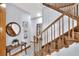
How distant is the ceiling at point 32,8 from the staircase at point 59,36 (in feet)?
0.43

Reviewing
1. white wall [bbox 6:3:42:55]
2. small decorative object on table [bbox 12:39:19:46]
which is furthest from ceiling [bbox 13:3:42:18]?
small decorative object on table [bbox 12:39:19:46]

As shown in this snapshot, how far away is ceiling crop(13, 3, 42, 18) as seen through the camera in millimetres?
1590

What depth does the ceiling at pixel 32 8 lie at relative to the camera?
1590 mm

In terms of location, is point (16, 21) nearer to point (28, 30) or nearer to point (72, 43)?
point (28, 30)

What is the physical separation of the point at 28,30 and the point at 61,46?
49 centimetres

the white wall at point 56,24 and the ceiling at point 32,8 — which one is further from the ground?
the ceiling at point 32,8

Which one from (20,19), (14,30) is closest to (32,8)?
(20,19)

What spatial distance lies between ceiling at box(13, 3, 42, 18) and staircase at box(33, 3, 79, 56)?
13 centimetres

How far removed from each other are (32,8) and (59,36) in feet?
1.71

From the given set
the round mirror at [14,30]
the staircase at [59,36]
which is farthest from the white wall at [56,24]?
the round mirror at [14,30]

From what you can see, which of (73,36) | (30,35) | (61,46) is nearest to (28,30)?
(30,35)

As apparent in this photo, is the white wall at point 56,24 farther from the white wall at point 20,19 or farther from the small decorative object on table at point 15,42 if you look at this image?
the small decorative object on table at point 15,42

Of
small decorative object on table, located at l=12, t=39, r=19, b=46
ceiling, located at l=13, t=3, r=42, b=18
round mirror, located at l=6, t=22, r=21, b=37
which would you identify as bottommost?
small decorative object on table, located at l=12, t=39, r=19, b=46

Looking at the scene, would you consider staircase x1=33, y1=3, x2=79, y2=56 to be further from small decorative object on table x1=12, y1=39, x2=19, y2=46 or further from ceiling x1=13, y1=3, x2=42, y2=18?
small decorative object on table x1=12, y1=39, x2=19, y2=46
